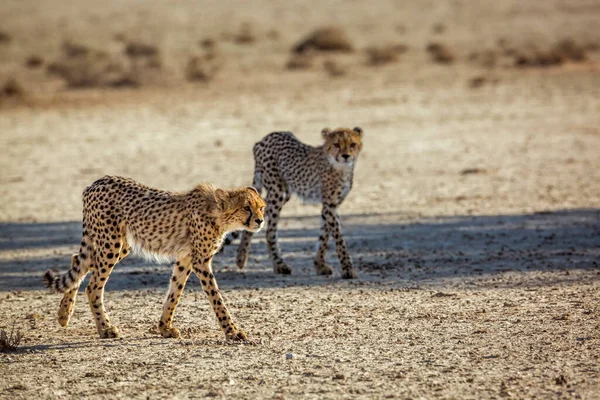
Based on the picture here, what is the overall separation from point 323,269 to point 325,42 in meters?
22.5

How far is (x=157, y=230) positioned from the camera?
25.4ft

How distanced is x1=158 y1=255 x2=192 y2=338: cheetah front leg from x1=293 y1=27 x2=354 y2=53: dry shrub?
2406 cm

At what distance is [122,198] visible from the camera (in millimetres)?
7805

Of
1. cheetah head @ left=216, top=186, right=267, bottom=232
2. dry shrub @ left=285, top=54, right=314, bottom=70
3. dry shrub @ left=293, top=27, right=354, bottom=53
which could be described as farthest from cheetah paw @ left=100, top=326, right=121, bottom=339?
dry shrub @ left=293, top=27, right=354, bottom=53

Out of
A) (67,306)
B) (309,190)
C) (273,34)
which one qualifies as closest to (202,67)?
(273,34)

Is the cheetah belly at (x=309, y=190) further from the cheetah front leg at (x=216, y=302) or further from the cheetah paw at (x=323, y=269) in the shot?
the cheetah front leg at (x=216, y=302)

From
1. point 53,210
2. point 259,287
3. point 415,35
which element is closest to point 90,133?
point 53,210

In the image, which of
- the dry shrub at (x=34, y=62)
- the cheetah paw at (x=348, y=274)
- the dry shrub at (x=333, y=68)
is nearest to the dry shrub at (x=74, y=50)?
the dry shrub at (x=34, y=62)

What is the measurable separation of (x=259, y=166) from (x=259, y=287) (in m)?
1.58

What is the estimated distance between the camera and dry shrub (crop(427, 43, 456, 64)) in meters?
29.1

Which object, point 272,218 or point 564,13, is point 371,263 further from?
point 564,13

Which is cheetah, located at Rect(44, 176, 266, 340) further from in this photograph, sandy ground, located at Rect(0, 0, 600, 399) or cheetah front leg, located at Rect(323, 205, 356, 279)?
cheetah front leg, located at Rect(323, 205, 356, 279)

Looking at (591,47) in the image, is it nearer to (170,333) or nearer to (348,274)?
(348,274)

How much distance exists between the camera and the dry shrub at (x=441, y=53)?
2912 centimetres
